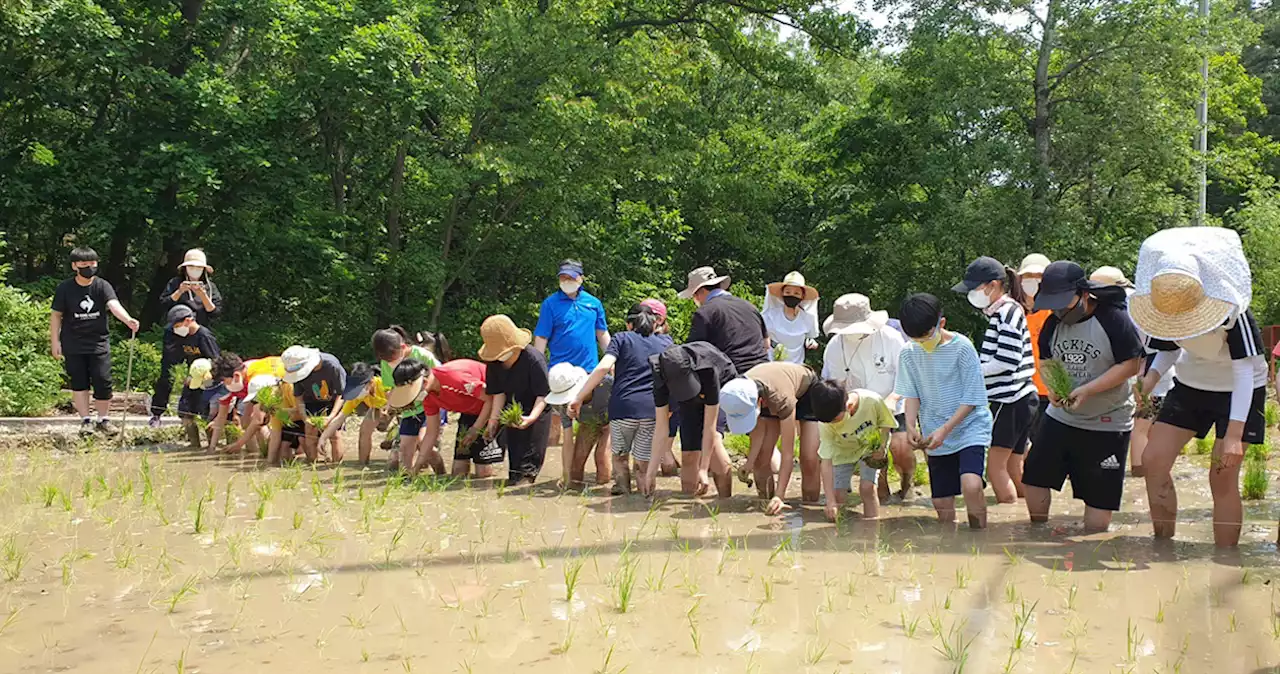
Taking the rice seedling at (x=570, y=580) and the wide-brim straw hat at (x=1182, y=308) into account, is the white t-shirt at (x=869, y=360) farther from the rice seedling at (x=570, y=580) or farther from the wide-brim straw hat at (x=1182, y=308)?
the rice seedling at (x=570, y=580)

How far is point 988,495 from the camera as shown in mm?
7551

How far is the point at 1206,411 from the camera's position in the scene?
18.0ft

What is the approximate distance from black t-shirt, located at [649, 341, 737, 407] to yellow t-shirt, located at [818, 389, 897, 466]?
2.72 ft

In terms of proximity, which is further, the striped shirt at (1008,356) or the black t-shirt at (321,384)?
the black t-shirt at (321,384)

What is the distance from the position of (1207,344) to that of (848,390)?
7.21 ft

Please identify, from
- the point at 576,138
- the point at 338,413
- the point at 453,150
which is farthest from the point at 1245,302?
the point at 453,150

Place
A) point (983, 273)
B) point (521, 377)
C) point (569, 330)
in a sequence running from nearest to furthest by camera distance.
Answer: point (983, 273), point (521, 377), point (569, 330)

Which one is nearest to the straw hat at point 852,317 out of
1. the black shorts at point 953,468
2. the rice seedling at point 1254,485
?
the black shorts at point 953,468

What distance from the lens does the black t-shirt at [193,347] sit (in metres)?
10.9

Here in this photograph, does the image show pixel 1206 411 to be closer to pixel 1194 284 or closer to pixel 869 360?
pixel 1194 284

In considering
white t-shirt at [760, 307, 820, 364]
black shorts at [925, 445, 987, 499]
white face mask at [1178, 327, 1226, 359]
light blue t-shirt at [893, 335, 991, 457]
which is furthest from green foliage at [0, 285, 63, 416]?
white face mask at [1178, 327, 1226, 359]

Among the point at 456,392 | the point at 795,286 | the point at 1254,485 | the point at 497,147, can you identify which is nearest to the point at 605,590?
the point at 456,392

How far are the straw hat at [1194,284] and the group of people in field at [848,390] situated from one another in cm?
1

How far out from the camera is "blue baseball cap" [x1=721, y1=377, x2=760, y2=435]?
21.0 ft
